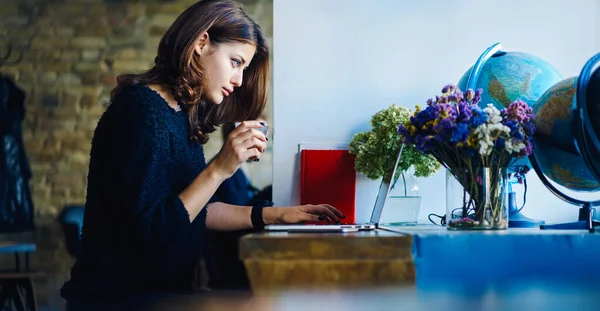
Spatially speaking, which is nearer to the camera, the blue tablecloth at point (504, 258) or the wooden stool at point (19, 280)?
the blue tablecloth at point (504, 258)

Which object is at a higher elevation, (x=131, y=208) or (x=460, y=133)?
(x=460, y=133)

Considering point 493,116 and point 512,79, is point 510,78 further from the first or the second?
point 493,116

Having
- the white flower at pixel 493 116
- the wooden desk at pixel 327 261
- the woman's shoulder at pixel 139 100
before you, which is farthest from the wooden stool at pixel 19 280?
the white flower at pixel 493 116

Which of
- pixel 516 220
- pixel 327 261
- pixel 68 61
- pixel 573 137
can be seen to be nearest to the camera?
pixel 327 261

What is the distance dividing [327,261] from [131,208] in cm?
55

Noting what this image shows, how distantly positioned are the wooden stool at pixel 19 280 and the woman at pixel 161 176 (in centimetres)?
75

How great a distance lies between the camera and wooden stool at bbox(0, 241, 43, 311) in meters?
2.30

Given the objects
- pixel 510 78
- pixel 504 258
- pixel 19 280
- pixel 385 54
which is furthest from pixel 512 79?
pixel 19 280

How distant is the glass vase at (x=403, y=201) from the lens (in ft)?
6.35

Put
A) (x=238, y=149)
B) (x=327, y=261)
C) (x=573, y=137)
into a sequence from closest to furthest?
(x=327, y=261), (x=573, y=137), (x=238, y=149)

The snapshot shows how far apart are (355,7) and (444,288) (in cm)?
117

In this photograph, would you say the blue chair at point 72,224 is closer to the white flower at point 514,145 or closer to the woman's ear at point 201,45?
the woman's ear at point 201,45

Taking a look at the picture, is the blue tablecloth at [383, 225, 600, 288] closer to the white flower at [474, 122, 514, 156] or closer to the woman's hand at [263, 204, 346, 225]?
the white flower at [474, 122, 514, 156]

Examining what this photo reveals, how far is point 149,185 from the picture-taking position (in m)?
1.54
